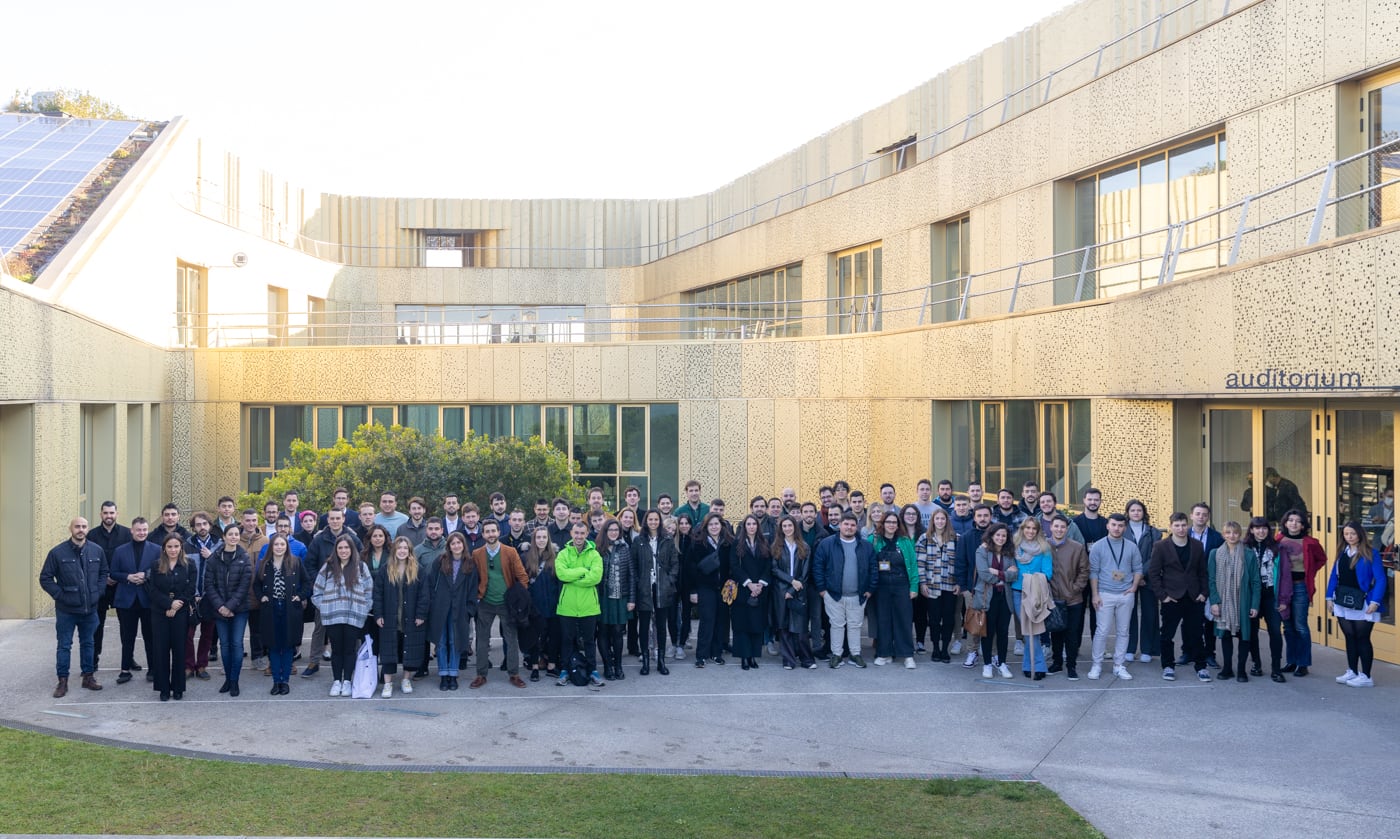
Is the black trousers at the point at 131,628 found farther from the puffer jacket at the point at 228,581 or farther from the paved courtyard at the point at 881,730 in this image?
the puffer jacket at the point at 228,581

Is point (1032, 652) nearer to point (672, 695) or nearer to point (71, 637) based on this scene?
A: point (672, 695)

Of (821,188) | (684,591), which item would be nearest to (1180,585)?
(684,591)

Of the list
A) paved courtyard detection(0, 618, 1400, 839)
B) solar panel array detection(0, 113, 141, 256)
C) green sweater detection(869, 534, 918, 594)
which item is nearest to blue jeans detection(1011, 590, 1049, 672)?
paved courtyard detection(0, 618, 1400, 839)

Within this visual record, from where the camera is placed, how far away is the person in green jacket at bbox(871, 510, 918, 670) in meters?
12.8

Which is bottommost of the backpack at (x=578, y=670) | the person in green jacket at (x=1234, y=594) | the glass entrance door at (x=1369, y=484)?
the backpack at (x=578, y=670)

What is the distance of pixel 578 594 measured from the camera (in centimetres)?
1206

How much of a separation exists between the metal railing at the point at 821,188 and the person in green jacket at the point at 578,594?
36.6ft

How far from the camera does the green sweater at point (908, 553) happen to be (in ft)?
42.4

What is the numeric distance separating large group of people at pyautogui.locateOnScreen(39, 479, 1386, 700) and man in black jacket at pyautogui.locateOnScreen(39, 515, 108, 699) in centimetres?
2

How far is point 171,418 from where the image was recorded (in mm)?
24219

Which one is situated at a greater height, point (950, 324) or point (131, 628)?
point (950, 324)

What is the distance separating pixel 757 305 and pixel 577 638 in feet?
55.6

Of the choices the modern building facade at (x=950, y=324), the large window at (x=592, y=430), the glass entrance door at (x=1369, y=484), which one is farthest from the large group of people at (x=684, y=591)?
the large window at (x=592, y=430)

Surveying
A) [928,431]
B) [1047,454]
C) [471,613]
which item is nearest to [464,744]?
[471,613]
